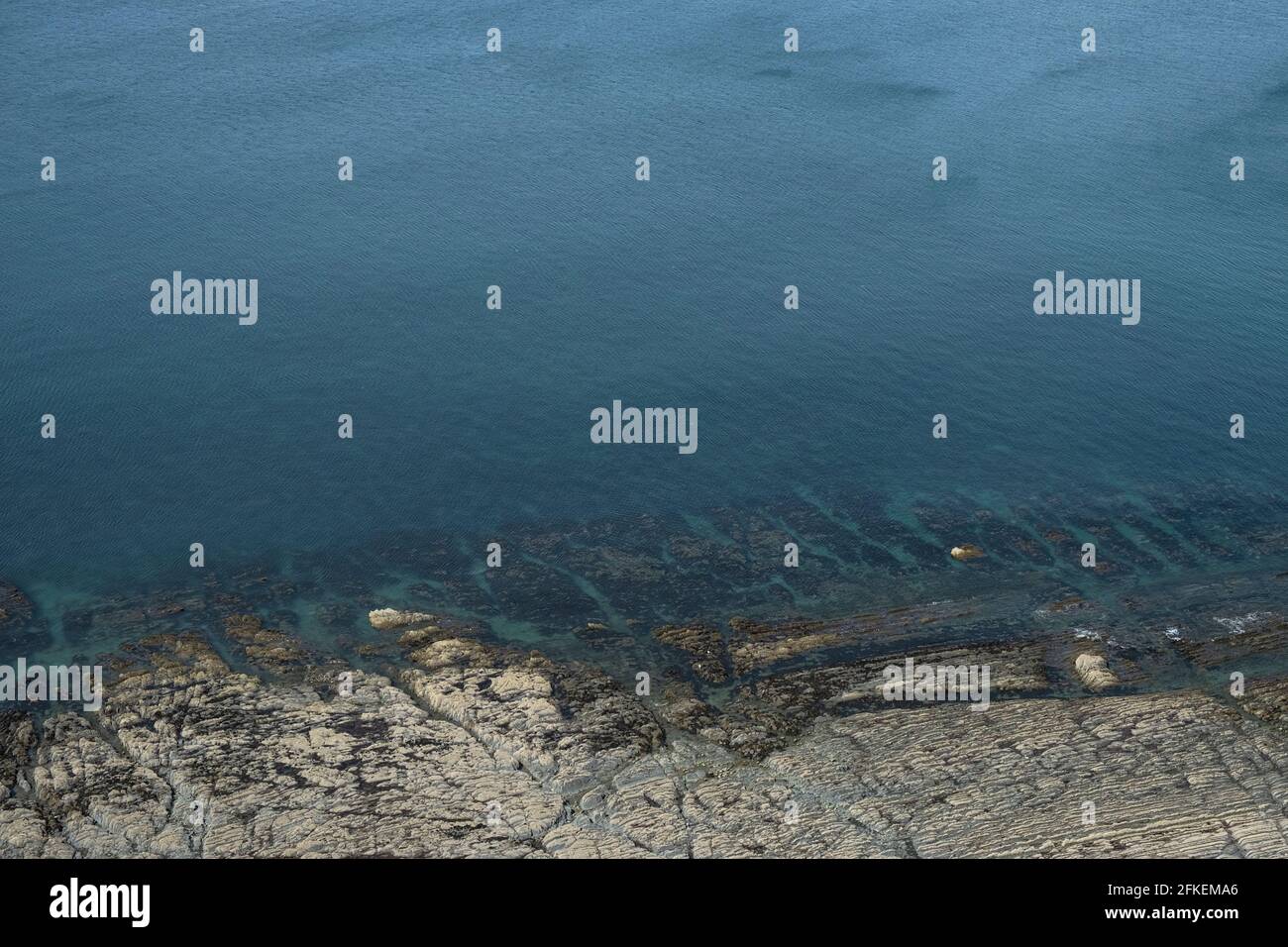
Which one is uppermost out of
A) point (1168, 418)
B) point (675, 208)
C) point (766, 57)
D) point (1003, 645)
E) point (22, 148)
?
point (766, 57)

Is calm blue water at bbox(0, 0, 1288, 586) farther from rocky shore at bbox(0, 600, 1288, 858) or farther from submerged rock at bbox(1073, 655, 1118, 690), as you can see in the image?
submerged rock at bbox(1073, 655, 1118, 690)

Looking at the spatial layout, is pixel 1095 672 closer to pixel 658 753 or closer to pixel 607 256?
pixel 658 753

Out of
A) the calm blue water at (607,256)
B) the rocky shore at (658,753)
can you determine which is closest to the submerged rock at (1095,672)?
the rocky shore at (658,753)

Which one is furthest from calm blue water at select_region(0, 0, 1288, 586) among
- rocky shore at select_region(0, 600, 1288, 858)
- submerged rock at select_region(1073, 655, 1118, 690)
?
submerged rock at select_region(1073, 655, 1118, 690)

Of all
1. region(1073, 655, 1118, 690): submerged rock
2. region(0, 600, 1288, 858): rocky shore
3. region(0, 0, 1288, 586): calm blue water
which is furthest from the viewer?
region(0, 0, 1288, 586): calm blue water

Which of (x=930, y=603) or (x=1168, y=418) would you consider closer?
(x=930, y=603)

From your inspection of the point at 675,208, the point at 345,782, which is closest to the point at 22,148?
the point at 675,208

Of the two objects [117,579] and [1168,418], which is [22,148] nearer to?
[117,579]
